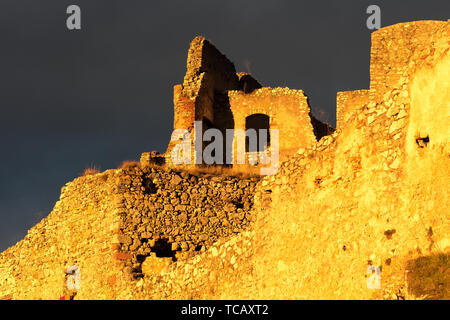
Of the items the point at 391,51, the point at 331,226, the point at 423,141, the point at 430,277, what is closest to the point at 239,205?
the point at 391,51

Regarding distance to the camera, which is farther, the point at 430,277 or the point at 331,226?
the point at 331,226

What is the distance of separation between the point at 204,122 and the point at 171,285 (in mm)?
10322

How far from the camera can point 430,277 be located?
8719mm

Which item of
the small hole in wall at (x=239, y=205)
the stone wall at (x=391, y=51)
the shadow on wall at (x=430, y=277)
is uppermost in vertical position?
the stone wall at (x=391, y=51)

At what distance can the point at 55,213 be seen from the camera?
1900cm

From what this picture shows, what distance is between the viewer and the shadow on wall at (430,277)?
8570mm

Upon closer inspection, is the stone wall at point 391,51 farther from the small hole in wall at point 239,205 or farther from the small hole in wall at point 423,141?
the small hole in wall at point 423,141

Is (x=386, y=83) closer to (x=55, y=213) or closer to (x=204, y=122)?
(x=204, y=122)

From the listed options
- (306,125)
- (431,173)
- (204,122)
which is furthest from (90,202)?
(431,173)

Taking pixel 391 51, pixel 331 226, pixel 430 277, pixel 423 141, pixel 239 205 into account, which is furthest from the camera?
pixel 391 51

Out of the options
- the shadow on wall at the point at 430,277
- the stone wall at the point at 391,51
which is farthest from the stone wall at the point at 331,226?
the stone wall at the point at 391,51

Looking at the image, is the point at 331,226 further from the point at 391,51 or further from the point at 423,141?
the point at 391,51

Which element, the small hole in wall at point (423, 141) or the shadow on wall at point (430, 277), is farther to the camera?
the small hole in wall at point (423, 141)
